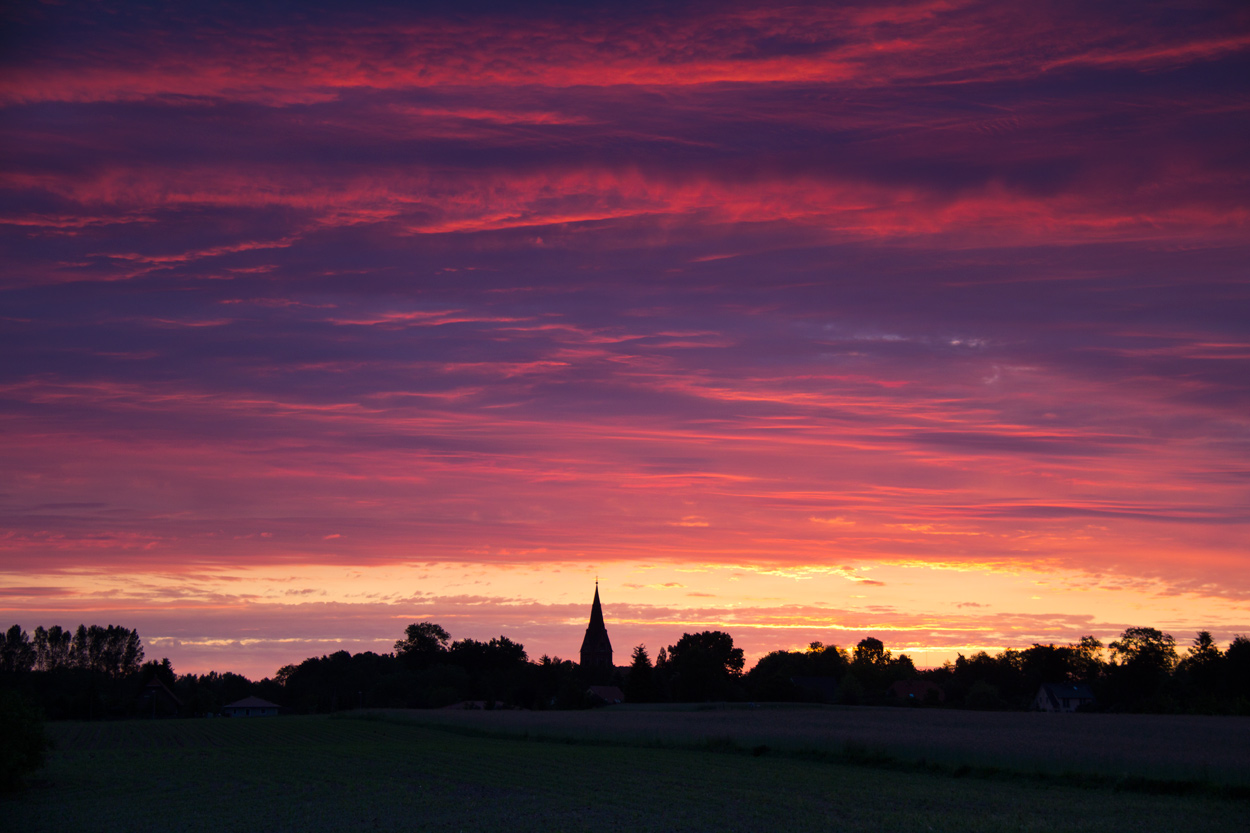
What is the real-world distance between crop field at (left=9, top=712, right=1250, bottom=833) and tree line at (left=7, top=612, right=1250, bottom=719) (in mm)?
61159

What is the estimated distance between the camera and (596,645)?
184250 millimetres

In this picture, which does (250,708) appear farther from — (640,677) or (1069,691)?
(1069,691)

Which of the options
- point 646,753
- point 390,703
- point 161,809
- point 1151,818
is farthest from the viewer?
point 390,703

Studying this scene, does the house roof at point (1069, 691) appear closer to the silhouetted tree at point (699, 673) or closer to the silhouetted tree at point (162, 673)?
the silhouetted tree at point (699, 673)

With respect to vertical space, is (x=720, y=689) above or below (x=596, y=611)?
below

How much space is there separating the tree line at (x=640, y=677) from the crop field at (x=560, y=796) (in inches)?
2408

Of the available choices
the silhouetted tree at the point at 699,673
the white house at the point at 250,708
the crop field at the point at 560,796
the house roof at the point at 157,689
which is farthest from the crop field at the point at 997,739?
the white house at the point at 250,708

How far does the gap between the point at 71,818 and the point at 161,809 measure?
2.36 meters

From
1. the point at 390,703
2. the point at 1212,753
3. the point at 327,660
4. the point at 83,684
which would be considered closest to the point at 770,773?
the point at 1212,753

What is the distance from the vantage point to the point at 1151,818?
79.0 feet

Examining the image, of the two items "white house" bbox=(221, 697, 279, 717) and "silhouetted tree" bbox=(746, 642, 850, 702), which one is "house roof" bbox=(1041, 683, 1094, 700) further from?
"white house" bbox=(221, 697, 279, 717)

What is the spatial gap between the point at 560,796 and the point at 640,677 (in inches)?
3480

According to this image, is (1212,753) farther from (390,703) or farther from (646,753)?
(390,703)

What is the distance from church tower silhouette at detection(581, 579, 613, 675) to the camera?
18038 centimetres
